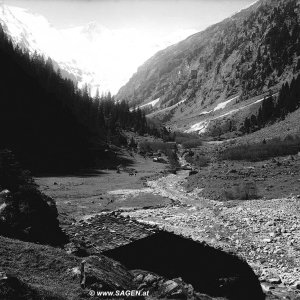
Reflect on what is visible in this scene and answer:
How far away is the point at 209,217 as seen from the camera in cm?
3950

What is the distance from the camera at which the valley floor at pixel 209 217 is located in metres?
21.8

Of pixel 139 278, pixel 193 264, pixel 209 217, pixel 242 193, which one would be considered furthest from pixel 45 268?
pixel 242 193

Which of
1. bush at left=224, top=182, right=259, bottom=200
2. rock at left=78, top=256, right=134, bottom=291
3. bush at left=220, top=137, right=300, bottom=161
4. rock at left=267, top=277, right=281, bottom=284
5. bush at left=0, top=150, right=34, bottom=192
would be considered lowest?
rock at left=267, top=277, right=281, bottom=284

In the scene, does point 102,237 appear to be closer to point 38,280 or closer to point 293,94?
point 38,280

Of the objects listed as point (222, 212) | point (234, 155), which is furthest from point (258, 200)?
point (234, 155)

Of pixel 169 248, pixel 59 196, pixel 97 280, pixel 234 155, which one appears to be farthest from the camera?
pixel 234 155

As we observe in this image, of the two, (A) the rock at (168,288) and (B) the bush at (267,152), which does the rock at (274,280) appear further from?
(B) the bush at (267,152)

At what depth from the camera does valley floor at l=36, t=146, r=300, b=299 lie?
21.8m

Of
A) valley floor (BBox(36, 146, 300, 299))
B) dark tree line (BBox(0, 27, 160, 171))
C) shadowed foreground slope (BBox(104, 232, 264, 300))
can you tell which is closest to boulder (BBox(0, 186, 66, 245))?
valley floor (BBox(36, 146, 300, 299))

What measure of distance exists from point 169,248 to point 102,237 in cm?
387

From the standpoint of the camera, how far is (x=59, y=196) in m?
55.0

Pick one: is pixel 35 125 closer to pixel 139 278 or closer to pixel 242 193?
pixel 242 193

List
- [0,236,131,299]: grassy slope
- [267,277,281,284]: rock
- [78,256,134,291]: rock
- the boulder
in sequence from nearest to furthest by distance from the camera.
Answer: [0,236,131,299]: grassy slope < [78,256,134,291]: rock < the boulder < [267,277,281,284]: rock

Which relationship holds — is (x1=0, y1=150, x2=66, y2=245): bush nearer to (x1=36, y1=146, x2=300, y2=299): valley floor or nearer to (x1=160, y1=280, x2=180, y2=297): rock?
(x1=36, y1=146, x2=300, y2=299): valley floor
